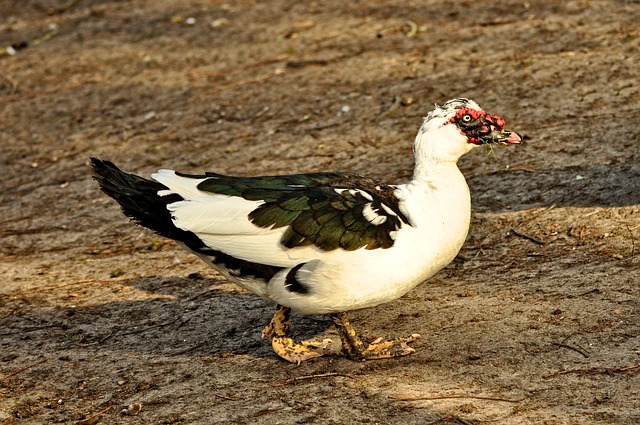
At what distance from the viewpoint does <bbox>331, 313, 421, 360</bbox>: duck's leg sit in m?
4.75

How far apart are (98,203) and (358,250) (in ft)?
12.0

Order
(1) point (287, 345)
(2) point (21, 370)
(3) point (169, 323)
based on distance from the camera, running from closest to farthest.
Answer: (1) point (287, 345)
(2) point (21, 370)
(3) point (169, 323)

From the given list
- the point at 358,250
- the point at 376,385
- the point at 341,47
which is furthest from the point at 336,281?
the point at 341,47

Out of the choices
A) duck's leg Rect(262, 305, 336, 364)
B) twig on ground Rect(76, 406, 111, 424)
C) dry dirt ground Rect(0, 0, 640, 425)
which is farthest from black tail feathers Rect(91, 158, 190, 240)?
twig on ground Rect(76, 406, 111, 424)

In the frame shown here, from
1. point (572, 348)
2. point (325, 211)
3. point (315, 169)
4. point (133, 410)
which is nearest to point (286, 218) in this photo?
point (325, 211)

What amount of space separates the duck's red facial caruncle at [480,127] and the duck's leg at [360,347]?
1152 millimetres

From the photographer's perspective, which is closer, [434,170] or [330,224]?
[330,224]

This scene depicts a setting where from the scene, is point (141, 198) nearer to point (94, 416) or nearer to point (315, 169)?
point (94, 416)

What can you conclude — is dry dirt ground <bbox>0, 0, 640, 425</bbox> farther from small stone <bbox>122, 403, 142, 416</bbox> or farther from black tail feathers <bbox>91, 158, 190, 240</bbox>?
black tail feathers <bbox>91, 158, 190, 240</bbox>

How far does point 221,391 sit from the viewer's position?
4.67m

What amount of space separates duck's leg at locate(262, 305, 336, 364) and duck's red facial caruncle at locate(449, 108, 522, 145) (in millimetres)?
1349

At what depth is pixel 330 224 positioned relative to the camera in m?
4.49

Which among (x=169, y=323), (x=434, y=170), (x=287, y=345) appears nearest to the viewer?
(x=434, y=170)

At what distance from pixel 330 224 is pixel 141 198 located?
1020mm
